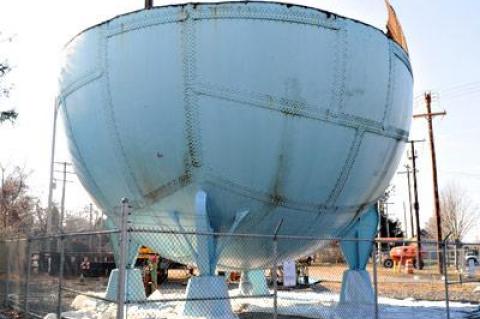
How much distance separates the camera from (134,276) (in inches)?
370

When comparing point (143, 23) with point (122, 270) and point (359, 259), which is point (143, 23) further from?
point (359, 259)

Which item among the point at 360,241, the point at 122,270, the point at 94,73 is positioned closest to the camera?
the point at 122,270

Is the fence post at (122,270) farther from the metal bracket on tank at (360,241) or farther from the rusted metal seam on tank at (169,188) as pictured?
the metal bracket on tank at (360,241)

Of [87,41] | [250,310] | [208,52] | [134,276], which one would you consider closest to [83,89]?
[87,41]

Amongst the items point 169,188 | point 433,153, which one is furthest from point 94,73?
point 433,153

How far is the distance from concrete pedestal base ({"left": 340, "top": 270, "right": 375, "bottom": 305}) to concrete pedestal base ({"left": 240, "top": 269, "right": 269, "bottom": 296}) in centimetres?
262

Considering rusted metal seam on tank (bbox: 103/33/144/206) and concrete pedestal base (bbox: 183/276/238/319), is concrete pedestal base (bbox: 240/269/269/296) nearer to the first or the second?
concrete pedestal base (bbox: 183/276/238/319)

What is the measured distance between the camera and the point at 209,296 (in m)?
6.91

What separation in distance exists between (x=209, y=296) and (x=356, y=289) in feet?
9.67

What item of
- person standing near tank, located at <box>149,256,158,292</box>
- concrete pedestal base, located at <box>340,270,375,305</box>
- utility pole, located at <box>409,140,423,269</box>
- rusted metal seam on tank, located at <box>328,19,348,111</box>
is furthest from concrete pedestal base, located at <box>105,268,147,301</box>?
utility pole, located at <box>409,140,423,269</box>

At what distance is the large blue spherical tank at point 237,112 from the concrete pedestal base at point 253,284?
337 cm

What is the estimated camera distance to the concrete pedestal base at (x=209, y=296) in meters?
6.96

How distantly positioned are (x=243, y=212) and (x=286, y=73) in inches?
73.9

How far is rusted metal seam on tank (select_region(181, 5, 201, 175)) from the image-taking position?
678 centimetres
